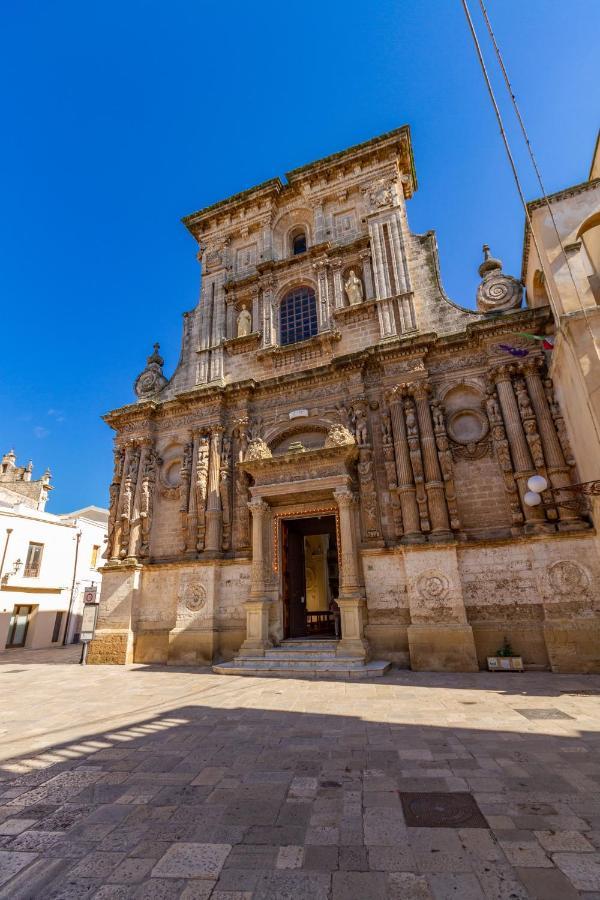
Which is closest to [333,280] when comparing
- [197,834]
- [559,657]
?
[559,657]

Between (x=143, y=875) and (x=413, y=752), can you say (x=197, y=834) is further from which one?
(x=413, y=752)

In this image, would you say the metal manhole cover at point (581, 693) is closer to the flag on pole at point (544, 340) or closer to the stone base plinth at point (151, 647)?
the flag on pole at point (544, 340)

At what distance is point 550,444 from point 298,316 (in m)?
9.87

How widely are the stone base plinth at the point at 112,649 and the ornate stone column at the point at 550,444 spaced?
1280 centimetres

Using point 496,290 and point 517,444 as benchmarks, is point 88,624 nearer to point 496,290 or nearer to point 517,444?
point 517,444

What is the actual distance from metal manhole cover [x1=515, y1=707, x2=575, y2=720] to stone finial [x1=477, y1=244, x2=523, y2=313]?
10.3 meters

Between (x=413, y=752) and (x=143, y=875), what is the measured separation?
3.15 metres

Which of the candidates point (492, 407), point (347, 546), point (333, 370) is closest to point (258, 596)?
point (347, 546)

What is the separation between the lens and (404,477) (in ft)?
37.5

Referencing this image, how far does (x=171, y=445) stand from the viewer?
15.4 metres

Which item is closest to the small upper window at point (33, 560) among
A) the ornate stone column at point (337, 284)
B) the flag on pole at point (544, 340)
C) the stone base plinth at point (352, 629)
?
the stone base plinth at point (352, 629)

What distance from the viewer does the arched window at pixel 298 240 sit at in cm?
1777

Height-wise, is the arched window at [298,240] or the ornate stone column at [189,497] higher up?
the arched window at [298,240]

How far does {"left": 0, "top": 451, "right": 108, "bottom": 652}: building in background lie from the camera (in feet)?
73.9
